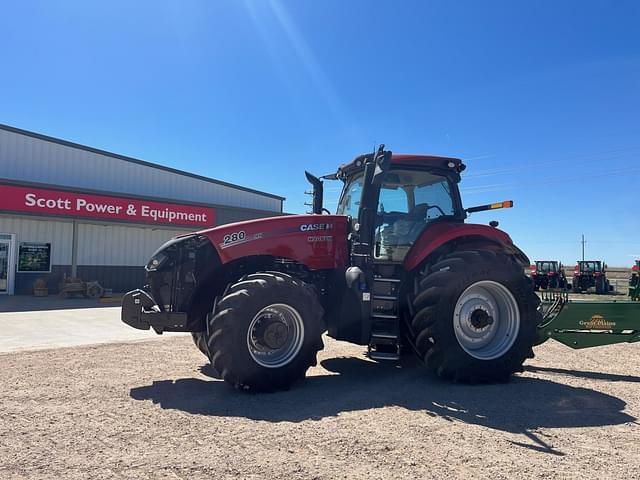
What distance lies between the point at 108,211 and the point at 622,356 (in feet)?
58.8

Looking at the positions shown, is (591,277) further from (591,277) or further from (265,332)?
(265,332)

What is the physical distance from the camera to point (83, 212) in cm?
1889

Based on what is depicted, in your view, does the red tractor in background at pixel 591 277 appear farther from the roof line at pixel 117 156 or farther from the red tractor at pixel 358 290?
the red tractor at pixel 358 290

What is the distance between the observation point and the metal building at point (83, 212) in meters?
18.5

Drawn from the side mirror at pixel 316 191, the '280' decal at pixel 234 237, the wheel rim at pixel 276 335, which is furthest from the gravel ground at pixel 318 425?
the side mirror at pixel 316 191

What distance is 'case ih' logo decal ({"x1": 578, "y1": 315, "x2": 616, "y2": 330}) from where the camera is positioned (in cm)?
716

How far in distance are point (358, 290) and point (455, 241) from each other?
64.4 inches

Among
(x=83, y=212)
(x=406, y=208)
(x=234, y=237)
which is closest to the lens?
(x=234, y=237)

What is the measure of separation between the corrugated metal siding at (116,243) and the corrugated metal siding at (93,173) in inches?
67.4

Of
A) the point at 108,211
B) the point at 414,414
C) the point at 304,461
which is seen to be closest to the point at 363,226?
the point at 414,414

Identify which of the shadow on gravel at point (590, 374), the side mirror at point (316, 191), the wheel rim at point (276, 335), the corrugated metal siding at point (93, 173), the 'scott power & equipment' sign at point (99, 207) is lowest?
the shadow on gravel at point (590, 374)

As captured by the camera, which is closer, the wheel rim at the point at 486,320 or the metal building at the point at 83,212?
the wheel rim at the point at 486,320

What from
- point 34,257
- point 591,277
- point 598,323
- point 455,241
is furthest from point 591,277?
point 34,257

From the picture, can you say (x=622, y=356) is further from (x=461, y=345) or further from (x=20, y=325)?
(x=20, y=325)
